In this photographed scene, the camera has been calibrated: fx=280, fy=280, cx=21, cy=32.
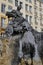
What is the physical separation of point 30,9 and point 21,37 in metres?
43.8

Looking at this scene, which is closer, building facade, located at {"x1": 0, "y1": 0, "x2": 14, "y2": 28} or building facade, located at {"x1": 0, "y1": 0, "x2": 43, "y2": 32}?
building facade, located at {"x1": 0, "y1": 0, "x2": 14, "y2": 28}

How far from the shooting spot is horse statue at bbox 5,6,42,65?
16406 millimetres

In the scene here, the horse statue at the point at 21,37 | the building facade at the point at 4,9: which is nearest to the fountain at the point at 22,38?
the horse statue at the point at 21,37

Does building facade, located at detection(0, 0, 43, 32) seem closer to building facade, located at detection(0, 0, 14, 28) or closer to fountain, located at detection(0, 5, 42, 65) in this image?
building facade, located at detection(0, 0, 14, 28)

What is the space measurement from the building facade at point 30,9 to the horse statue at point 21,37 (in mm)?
33582

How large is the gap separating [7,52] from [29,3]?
145 feet

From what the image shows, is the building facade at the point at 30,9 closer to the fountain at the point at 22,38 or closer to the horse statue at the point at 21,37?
the horse statue at the point at 21,37

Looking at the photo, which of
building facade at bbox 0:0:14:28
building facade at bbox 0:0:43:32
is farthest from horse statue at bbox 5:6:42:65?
building facade at bbox 0:0:43:32

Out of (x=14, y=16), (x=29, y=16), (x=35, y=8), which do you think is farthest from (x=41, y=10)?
(x=14, y=16)

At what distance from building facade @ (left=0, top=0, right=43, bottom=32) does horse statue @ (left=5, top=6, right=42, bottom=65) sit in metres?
33.6

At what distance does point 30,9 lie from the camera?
6025cm

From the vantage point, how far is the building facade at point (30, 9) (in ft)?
171

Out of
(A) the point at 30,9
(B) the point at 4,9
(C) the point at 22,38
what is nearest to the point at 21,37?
(C) the point at 22,38

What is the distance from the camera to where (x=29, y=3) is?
59.9 meters
